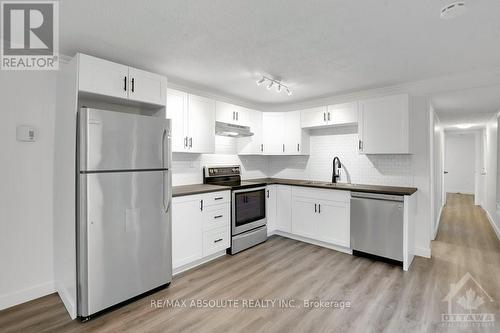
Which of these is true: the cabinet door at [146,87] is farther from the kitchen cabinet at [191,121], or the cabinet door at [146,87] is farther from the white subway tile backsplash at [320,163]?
the white subway tile backsplash at [320,163]

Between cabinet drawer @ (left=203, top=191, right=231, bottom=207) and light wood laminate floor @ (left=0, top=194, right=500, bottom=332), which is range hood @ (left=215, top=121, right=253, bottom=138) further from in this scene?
light wood laminate floor @ (left=0, top=194, right=500, bottom=332)

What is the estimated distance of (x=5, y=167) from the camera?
7.39ft

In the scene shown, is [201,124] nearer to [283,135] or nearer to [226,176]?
[226,176]

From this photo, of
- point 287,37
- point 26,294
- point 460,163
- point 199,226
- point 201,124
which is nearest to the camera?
point 287,37

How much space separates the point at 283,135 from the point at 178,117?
2010mm

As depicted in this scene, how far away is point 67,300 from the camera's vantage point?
2.22m

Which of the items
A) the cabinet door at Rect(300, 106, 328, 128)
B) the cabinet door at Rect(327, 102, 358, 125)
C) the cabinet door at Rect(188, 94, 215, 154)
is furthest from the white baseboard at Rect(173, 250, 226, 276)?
the cabinet door at Rect(327, 102, 358, 125)

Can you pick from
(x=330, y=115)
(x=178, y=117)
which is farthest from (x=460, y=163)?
(x=178, y=117)

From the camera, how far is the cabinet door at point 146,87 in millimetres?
2486

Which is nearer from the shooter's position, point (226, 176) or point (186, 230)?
point (186, 230)

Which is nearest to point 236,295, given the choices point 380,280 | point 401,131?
point 380,280

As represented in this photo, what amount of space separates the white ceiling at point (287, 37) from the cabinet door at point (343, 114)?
57 cm

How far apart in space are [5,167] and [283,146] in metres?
3.64

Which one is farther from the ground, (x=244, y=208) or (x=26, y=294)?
(x=244, y=208)
